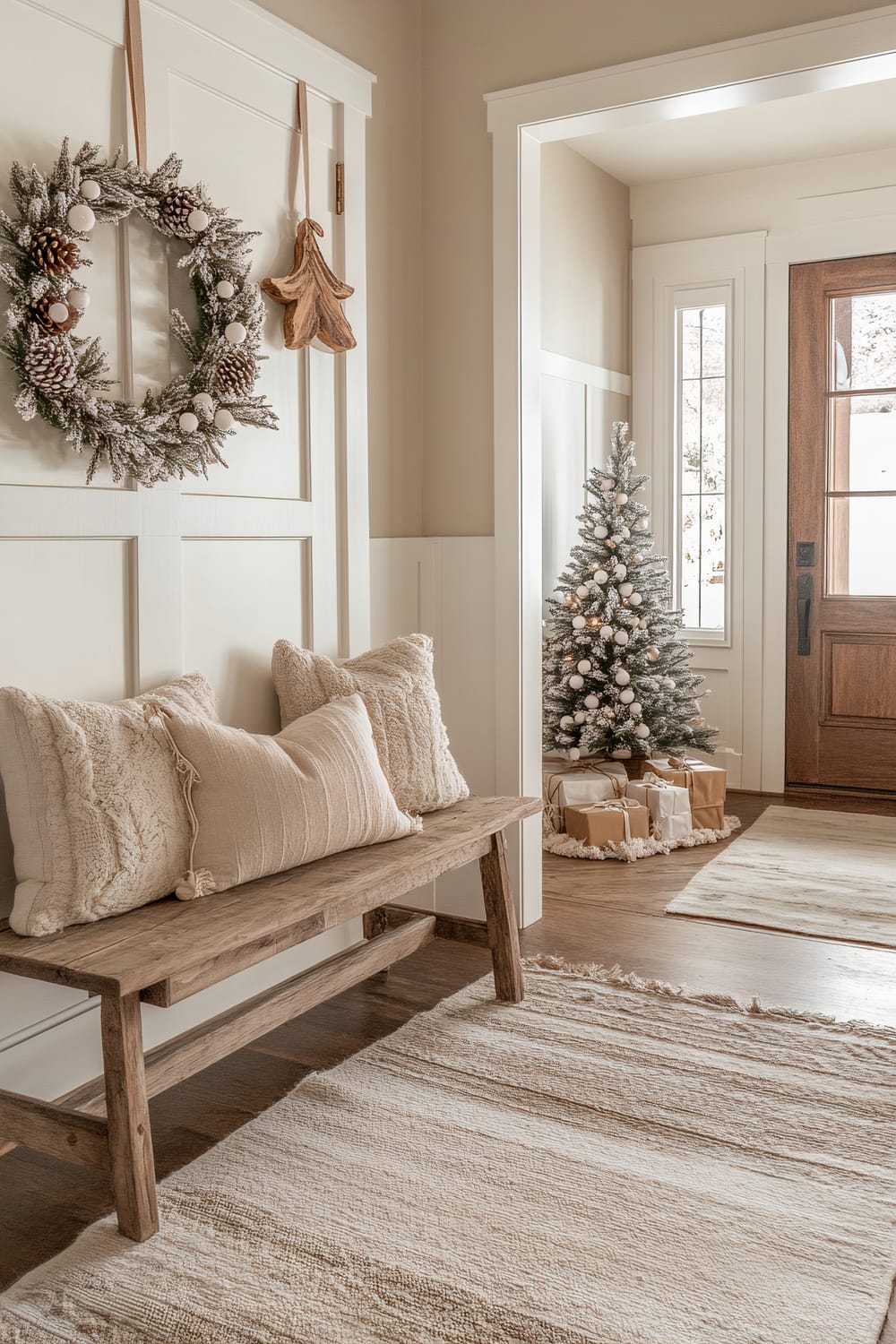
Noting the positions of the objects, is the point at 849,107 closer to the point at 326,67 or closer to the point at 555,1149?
the point at 326,67

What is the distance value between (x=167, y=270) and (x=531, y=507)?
4.40 ft

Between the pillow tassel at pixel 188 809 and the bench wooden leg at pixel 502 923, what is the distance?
2.94 ft

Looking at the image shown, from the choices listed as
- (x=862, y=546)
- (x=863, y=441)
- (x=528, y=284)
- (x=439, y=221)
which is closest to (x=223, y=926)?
(x=528, y=284)

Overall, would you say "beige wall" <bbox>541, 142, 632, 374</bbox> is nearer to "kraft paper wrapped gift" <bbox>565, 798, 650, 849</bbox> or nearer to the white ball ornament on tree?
"kraft paper wrapped gift" <bbox>565, 798, 650, 849</bbox>

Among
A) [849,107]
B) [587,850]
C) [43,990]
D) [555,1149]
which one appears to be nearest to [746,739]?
[587,850]

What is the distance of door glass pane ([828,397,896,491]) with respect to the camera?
5.02 meters

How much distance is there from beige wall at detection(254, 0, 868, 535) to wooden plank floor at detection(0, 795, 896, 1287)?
126cm

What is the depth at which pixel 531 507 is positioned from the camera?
346 cm

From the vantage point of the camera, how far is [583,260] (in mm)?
4992

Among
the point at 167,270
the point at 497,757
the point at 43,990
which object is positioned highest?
the point at 167,270

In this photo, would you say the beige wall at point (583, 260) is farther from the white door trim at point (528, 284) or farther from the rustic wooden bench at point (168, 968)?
the rustic wooden bench at point (168, 968)

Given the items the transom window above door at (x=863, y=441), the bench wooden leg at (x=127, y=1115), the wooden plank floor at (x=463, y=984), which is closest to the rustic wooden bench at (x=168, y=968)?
the bench wooden leg at (x=127, y=1115)

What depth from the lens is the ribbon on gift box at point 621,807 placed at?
4.36m

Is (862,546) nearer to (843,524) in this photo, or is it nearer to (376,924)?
(843,524)
